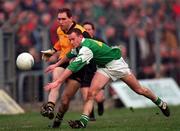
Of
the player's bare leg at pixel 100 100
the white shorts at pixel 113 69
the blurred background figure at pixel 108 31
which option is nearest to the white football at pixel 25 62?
the white shorts at pixel 113 69

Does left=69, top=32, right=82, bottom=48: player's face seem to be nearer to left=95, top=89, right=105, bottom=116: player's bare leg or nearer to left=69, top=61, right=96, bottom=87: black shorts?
left=69, top=61, right=96, bottom=87: black shorts

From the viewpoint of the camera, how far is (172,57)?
24891mm

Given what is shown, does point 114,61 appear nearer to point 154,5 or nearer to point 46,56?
point 46,56

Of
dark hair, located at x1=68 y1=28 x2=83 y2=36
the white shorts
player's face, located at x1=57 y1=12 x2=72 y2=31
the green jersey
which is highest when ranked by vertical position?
player's face, located at x1=57 y1=12 x2=72 y2=31

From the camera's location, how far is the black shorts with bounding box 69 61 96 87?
14.1 metres

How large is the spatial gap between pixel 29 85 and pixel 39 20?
1.92 meters

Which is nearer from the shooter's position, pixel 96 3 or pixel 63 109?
pixel 63 109

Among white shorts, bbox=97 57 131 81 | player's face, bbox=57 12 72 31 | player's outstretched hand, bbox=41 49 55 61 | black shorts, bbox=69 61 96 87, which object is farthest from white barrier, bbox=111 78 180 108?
white shorts, bbox=97 57 131 81

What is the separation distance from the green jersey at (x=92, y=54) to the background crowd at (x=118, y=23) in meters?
6.90

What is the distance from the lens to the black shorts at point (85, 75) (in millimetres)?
14117

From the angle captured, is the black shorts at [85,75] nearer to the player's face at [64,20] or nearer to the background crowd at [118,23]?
the player's face at [64,20]

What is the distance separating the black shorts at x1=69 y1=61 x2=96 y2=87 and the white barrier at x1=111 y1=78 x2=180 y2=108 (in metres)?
7.29

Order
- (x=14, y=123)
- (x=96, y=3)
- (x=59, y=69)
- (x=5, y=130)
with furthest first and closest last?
(x=96, y=3), (x=14, y=123), (x=59, y=69), (x=5, y=130)

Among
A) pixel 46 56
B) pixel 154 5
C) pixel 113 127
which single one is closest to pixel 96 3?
pixel 154 5
